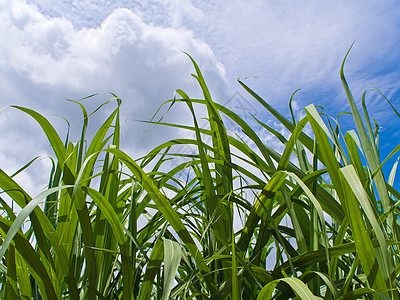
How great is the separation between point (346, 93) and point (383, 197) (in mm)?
185

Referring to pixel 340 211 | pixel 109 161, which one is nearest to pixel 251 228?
pixel 340 211

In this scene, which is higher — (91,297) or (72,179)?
(72,179)

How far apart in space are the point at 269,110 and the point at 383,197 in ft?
0.86

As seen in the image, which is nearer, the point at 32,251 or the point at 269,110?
the point at 32,251

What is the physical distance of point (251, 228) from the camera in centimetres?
57

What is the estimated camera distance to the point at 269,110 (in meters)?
0.70

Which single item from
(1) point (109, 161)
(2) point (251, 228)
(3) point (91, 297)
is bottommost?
(3) point (91, 297)

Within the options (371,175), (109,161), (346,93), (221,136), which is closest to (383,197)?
(371,175)

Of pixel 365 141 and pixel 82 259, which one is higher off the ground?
pixel 365 141

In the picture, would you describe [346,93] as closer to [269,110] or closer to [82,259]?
[269,110]

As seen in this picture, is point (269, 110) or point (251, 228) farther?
point (269, 110)

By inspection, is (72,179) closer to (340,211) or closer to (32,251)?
(32,251)

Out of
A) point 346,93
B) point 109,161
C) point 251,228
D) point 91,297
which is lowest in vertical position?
point 91,297

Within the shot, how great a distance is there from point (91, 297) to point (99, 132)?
299 millimetres
